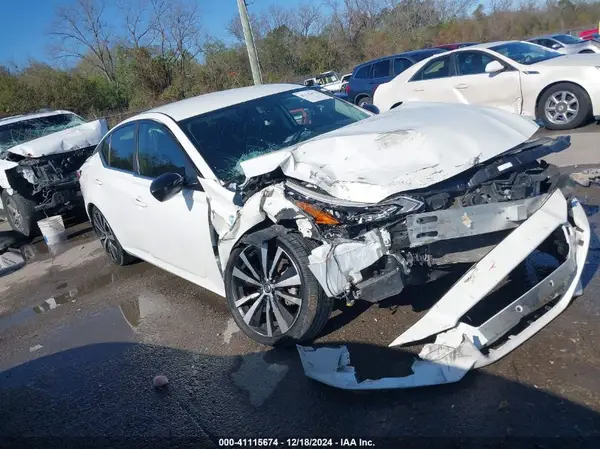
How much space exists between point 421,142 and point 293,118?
1.49 metres

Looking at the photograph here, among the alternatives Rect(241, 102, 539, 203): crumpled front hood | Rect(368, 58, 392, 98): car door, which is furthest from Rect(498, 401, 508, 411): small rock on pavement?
Rect(368, 58, 392, 98): car door

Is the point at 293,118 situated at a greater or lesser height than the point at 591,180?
greater

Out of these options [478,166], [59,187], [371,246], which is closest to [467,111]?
[478,166]

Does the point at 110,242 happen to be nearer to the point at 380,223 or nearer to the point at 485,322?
the point at 380,223

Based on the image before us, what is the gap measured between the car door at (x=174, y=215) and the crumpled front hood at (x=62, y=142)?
165 inches

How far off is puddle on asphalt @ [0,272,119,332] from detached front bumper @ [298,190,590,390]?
11.7 ft

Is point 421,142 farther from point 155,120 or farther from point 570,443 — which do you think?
point 155,120

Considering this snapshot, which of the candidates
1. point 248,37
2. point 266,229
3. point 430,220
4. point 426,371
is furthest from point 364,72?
point 426,371

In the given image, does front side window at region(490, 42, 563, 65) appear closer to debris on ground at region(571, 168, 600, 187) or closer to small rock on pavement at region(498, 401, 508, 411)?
debris on ground at region(571, 168, 600, 187)

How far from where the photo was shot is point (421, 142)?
123 inches

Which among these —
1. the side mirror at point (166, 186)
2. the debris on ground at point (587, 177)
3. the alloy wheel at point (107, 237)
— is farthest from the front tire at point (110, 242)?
the debris on ground at point (587, 177)

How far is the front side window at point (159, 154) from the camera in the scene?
3947 mm

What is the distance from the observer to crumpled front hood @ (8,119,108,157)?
7949mm

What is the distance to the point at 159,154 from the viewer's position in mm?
4285
